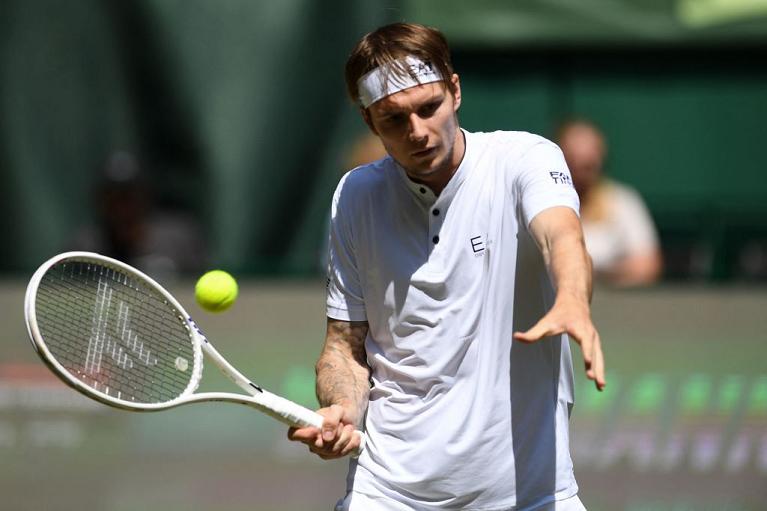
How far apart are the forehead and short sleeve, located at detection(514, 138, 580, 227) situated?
274 millimetres

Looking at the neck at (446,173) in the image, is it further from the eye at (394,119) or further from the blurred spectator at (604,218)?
the blurred spectator at (604,218)

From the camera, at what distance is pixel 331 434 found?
3402 millimetres

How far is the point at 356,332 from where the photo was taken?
3.63 metres

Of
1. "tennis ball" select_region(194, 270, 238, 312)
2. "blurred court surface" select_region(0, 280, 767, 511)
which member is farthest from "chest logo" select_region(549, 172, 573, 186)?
"blurred court surface" select_region(0, 280, 767, 511)

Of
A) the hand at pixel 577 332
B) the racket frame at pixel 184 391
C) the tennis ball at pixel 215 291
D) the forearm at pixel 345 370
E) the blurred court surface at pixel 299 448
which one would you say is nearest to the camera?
the hand at pixel 577 332

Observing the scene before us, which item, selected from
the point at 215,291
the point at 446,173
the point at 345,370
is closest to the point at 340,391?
the point at 345,370

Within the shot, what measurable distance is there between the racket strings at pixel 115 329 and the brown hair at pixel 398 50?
31.8 inches

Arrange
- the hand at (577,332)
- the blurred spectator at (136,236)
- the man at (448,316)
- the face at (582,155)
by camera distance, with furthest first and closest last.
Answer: the blurred spectator at (136,236) < the face at (582,155) < the man at (448,316) < the hand at (577,332)

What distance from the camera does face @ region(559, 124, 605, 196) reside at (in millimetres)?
6828

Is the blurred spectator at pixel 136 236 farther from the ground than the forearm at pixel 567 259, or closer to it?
closer to it

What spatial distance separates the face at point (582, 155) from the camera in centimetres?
683

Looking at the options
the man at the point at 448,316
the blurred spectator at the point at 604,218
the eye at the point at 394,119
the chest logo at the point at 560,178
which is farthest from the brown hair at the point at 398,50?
the blurred spectator at the point at 604,218

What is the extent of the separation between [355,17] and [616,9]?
72.1 inches

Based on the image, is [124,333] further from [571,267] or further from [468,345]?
[571,267]
